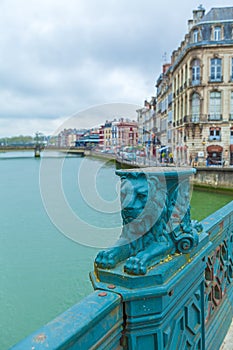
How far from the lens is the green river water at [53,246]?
206cm

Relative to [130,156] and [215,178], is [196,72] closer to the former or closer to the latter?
[215,178]

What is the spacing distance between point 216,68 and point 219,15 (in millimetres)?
4536

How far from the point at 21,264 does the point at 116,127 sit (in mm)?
7209

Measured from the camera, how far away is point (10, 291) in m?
7.13

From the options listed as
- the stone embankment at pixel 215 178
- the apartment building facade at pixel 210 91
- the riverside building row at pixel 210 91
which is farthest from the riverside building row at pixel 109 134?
the apartment building facade at pixel 210 91

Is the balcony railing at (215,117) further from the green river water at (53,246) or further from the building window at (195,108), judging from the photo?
the green river water at (53,246)

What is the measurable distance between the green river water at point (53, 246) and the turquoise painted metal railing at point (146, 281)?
1.26 ft

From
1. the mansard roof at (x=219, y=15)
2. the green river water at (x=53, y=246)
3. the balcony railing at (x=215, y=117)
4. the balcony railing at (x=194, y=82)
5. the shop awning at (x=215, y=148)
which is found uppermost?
the mansard roof at (x=219, y=15)

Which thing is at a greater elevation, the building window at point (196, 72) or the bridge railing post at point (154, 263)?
the building window at point (196, 72)

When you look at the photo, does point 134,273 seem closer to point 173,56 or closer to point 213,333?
point 213,333

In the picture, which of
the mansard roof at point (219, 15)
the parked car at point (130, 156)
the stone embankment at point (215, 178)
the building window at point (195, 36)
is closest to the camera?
the parked car at point (130, 156)

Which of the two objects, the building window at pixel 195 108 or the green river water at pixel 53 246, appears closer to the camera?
the green river water at pixel 53 246

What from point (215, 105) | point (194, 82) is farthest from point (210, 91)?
point (194, 82)

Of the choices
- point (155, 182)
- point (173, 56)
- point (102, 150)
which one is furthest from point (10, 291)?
point (173, 56)
